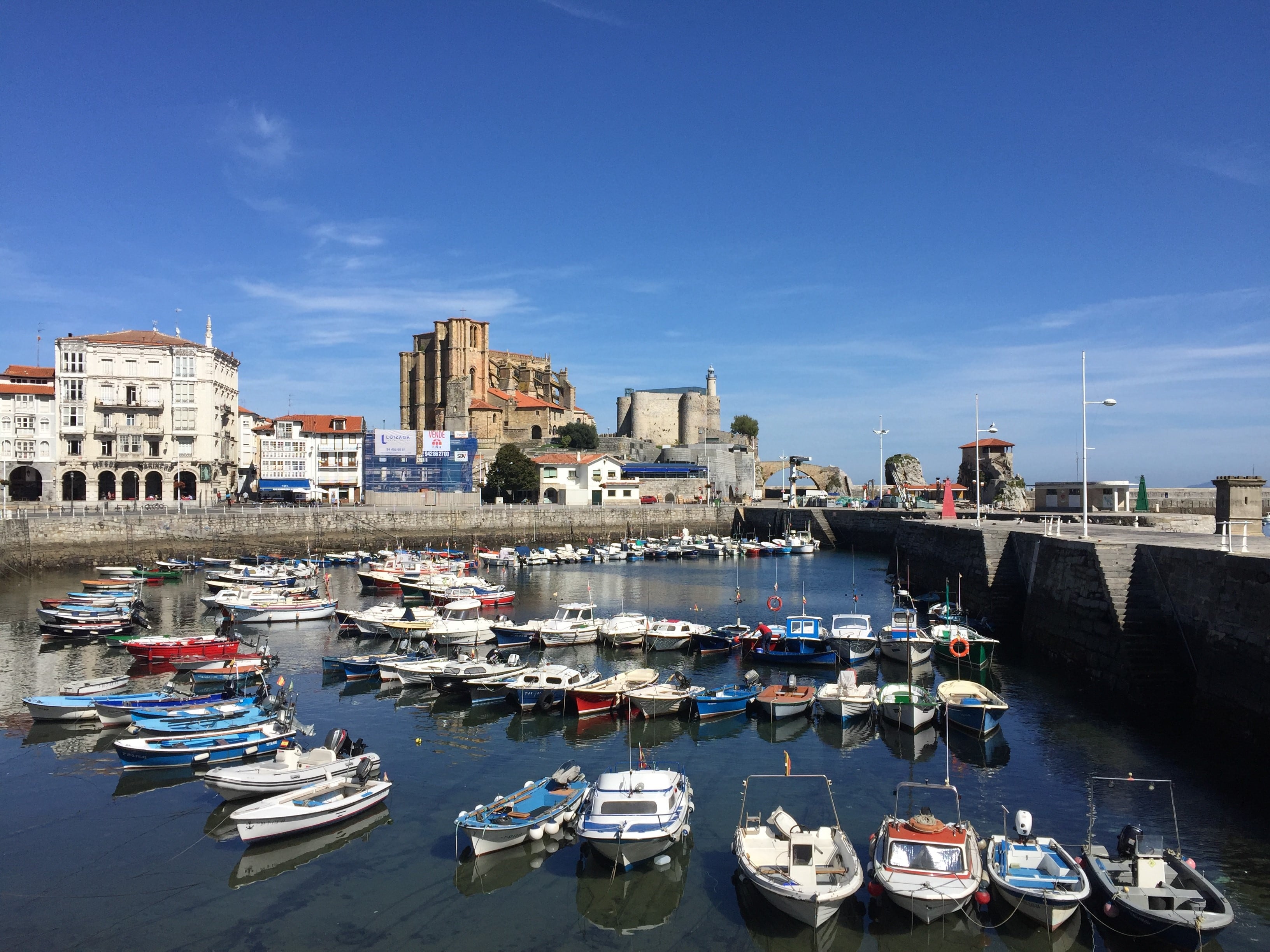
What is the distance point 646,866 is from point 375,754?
656 centimetres

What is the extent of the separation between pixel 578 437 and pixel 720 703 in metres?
79.5

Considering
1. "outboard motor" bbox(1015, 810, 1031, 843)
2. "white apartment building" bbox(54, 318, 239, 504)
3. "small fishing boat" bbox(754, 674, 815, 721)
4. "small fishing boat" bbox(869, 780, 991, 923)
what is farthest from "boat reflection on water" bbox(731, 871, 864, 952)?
"white apartment building" bbox(54, 318, 239, 504)

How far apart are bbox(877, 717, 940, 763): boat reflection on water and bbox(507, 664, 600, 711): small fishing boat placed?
7744 mm

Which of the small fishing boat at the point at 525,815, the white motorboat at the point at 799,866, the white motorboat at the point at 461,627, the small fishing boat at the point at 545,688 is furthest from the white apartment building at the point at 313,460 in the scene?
the white motorboat at the point at 799,866

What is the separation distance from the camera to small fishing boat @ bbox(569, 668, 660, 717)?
22172mm

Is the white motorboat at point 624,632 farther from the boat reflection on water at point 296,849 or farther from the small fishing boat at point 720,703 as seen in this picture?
the boat reflection on water at point 296,849

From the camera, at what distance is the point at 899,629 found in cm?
2920

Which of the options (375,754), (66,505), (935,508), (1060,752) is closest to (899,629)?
(1060,752)

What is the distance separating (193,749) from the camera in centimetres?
1839

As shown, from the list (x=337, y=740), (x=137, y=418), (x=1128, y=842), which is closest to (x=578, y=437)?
(x=137, y=418)

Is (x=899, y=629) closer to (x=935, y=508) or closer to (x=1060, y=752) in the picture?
(x=1060, y=752)

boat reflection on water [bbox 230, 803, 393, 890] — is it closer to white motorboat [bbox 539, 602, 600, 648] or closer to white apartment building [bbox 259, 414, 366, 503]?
white motorboat [bbox 539, 602, 600, 648]

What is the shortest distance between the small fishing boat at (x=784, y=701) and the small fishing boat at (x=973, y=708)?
3.34 m

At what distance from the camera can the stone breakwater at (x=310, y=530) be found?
5275 cm
